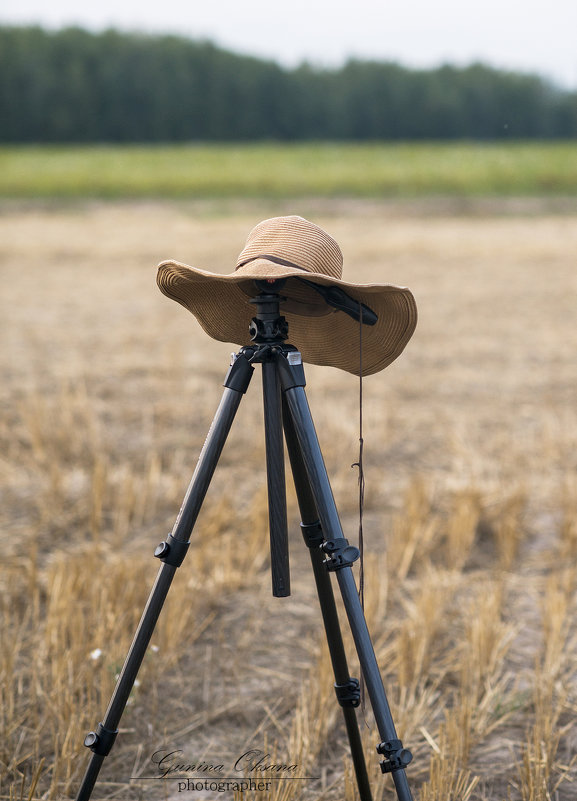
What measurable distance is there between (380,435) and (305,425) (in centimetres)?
426

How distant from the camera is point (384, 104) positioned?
35.6 meters

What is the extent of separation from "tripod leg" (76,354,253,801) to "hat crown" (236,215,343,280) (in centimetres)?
27

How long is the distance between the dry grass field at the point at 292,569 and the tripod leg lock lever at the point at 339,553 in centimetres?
66

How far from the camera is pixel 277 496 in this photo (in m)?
2.17

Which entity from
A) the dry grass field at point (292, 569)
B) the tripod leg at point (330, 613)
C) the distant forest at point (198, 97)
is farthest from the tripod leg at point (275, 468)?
the distant forest at point (198, 97)

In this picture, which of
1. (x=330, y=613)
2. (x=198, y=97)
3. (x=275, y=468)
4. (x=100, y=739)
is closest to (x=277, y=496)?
(x=275, y=468)

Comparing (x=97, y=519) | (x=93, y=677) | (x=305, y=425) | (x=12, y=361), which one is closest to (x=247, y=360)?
(x=305, y=425)

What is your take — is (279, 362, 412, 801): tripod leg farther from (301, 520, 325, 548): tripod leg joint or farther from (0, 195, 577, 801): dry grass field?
(0, 195, 577, 801): dry grass field

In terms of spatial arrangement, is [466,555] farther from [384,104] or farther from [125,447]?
[384,104]

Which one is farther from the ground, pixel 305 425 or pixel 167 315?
pixel 167 315

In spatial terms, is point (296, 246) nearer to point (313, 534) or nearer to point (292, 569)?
point (313, 534)

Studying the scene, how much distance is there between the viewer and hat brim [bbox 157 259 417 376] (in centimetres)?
207

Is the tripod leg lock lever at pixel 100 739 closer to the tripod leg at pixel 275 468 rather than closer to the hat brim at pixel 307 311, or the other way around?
the tripod leg at pixel 275 468

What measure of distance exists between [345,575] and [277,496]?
0.87ft
